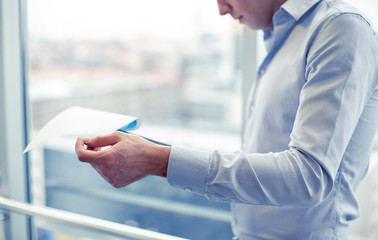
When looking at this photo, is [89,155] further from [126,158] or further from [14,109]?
[14,109]

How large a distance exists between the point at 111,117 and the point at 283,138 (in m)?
0.34

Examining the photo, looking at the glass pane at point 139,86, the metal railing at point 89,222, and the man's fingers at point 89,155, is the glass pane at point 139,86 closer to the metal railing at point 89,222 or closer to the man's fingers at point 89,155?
the metal railing at point 89,222

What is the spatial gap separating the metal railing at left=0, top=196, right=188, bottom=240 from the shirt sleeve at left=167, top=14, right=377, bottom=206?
0.21 metres

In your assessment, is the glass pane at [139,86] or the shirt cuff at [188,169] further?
the glass pane at [139,86]

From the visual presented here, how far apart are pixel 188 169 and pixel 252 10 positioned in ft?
1.34

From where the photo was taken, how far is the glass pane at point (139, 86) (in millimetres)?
4426

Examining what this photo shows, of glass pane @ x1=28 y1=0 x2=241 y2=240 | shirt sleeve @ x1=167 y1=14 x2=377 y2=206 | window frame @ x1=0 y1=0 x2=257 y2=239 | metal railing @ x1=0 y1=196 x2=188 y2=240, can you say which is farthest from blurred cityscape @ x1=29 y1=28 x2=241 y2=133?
shirt sleeve @ x1=167 y1=14 x2=377 y2=206

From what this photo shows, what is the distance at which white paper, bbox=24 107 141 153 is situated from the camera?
72cm

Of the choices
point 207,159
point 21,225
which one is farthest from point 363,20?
point 21,225

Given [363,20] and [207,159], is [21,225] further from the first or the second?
[363,20]

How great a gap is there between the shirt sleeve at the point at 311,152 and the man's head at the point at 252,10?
225mm

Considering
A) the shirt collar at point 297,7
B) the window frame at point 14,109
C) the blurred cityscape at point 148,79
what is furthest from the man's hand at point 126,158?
the blurred cityscape at point 148,79

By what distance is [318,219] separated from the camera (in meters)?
0.78

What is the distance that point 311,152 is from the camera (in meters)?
0.63
